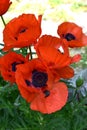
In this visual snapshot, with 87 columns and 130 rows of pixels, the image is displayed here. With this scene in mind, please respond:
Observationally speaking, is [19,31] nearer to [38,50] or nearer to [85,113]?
[38,50]

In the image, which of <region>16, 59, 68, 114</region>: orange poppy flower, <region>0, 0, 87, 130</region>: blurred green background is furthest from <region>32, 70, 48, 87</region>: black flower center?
<region>0, 0, 87, 130</region>: blurred green background

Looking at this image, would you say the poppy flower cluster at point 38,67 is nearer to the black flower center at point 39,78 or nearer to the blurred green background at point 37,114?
the black flower center at point 39,78

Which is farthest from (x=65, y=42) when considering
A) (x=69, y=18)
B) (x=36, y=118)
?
(x=69, y=18)

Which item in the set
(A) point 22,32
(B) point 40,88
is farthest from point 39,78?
(A) point 22,32

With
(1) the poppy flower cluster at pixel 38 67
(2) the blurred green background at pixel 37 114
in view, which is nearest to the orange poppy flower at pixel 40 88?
(1) the poppy flower cluster at pixel 38 67

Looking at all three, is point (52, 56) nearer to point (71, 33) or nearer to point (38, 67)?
point (38, 67)
